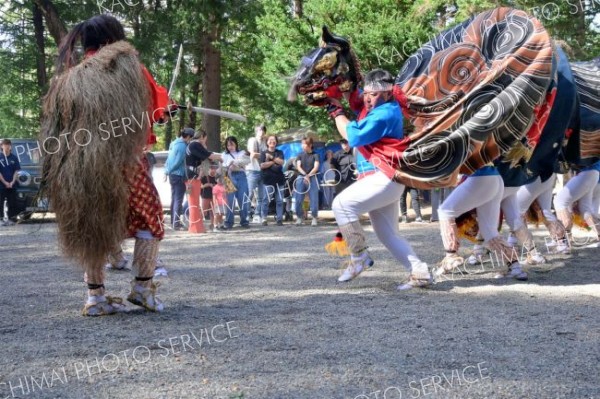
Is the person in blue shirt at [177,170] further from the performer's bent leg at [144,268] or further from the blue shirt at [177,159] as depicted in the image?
the performer's bent leg at [144,268]

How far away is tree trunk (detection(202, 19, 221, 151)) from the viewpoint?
21.8m

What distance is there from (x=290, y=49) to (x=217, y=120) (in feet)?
9.29

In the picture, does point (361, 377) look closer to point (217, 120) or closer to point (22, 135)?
point (217, 120)

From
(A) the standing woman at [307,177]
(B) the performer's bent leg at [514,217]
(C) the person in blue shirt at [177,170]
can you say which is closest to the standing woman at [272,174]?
(A) the standing woman at [307,177]

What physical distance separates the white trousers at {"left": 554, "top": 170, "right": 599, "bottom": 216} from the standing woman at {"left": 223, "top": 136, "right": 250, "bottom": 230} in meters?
6.36

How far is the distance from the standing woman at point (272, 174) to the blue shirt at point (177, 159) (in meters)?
1.85

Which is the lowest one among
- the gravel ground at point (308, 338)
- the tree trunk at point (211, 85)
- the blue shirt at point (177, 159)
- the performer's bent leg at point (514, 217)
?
the gravel ground at point (308, 338)

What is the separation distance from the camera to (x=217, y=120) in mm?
21875

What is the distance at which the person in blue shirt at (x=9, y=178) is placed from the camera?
50.5 ft

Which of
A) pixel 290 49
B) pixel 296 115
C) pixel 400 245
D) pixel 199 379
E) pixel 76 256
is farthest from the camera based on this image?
Result: pixel 296 115

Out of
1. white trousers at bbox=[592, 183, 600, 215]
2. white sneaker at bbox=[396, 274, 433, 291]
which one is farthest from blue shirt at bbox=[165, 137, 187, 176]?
white sneaker at bbox=[396, 274, 433, 291]

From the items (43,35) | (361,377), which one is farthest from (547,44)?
(43,35)

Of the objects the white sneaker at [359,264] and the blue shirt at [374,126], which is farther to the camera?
the white sneaker at [359,264]

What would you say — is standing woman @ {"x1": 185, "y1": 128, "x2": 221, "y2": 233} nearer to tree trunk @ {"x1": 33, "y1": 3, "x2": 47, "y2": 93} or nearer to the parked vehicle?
the parked vehicle
